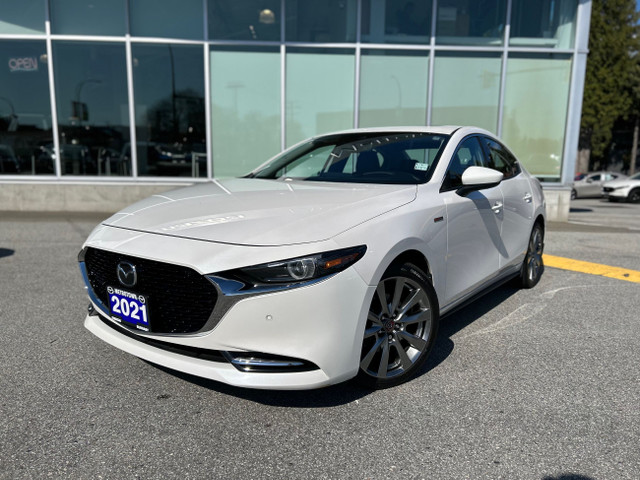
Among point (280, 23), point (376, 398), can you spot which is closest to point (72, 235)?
point (280, 23)

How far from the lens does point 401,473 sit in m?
2.11

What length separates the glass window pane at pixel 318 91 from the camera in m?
10.1

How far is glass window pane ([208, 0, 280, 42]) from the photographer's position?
32.8ft

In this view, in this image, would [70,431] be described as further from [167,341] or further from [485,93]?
[485,93]

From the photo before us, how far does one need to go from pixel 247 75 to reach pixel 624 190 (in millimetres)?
15850

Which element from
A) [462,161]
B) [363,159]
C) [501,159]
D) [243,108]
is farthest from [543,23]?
[363,159]

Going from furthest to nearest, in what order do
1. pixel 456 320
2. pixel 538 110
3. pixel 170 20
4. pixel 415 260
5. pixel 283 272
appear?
pixel 538 110, pixel 170 20, pixel 456 320, pixel 415 260, pixel 283 272

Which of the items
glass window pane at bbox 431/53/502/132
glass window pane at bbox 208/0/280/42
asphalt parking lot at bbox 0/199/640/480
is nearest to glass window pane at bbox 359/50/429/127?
glass window pane at bbox 431/53/502/132

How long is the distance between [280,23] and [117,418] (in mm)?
9162

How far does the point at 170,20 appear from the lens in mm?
9992

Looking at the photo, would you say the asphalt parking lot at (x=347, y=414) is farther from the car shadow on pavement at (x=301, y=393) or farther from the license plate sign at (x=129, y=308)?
the license plate sign at (x=129, y=308)

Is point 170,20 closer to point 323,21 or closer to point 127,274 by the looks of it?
point 323,21

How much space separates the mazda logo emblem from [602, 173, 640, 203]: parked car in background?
67.8ft

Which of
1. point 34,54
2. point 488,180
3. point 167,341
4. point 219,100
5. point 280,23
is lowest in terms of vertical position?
point 167,341
